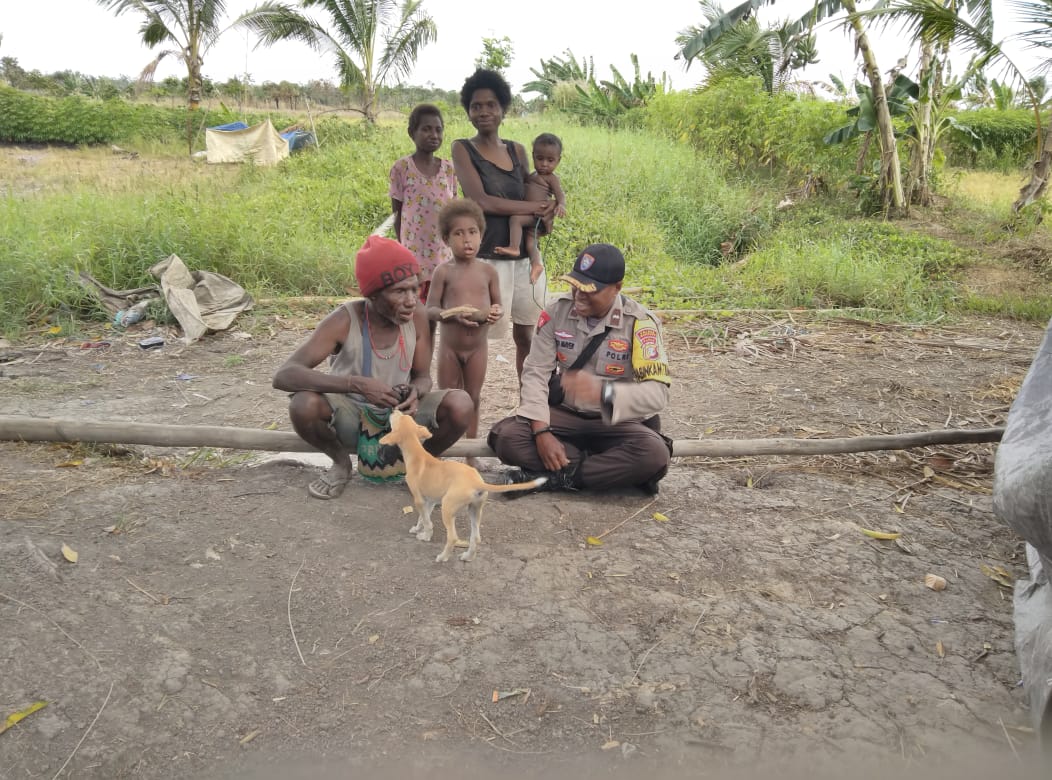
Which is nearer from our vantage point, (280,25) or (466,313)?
(466,313)

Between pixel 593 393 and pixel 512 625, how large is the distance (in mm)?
1254

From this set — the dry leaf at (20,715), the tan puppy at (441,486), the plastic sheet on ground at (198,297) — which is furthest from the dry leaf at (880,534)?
the plastic sheet on ground at (198,297)

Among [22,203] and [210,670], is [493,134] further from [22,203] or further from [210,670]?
[22,203]

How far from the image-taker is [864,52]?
11.0 m

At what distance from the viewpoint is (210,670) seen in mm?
2305

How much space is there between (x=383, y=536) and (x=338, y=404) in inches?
27.6

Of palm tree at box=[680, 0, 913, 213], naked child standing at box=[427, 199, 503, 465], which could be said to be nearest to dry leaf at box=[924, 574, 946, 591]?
naked child standing at box=[427, 199, 503, 465]

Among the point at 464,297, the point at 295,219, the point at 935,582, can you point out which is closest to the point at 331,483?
the point at 464,297

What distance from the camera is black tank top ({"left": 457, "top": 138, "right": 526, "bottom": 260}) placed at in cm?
424

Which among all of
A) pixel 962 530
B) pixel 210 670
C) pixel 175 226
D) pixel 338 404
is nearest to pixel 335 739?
pixel 210 670

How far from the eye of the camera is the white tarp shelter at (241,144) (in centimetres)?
1844

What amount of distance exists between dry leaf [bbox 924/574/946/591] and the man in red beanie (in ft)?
6.65

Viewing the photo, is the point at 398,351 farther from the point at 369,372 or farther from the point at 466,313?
the point at 466,313

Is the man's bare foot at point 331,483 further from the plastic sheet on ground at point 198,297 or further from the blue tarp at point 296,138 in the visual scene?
the blue tarp at point 296,138
